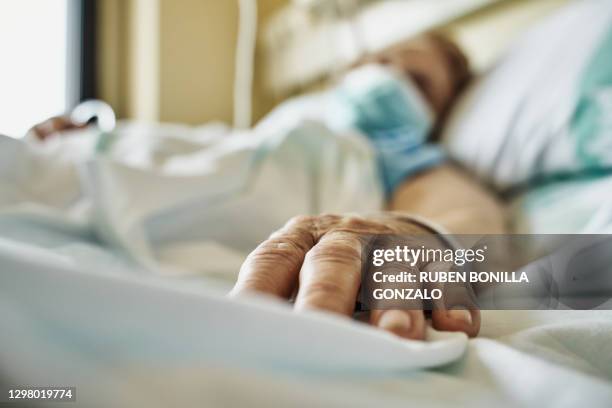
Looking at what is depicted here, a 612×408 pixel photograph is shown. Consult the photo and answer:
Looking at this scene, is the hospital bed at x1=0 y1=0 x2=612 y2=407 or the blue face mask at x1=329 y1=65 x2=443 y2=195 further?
the blue face mask at x1=329 y1=65 x2=443 y2=195

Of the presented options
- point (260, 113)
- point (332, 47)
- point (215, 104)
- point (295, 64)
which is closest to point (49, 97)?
point (215, 104)

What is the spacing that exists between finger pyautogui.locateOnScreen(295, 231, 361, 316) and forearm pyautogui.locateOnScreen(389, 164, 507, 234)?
0.30 metres

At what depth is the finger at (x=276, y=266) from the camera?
0.74 ft

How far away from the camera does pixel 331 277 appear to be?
216 mm

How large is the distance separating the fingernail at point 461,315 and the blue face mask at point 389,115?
51 cm

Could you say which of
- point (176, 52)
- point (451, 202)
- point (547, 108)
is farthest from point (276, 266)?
point (176, 52)

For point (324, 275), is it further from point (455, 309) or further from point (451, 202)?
point (451, 202)

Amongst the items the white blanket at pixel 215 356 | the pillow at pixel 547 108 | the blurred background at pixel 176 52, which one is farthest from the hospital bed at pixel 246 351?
the blurred background at pixel 176 52

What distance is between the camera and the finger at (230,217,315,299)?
0.23m

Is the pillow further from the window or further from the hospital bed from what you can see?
the window

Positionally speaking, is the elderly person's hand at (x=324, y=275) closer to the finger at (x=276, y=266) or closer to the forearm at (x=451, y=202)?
the finger at (x=276, y=266)

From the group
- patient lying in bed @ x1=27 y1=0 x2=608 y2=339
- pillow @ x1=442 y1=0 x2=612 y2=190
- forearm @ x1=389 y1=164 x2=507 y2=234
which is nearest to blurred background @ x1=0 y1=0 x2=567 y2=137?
patient lying in bed @ x1=27 y1=0 x2=608 y2=339

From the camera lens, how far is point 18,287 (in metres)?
0.18

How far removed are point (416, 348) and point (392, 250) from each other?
0.19ft
